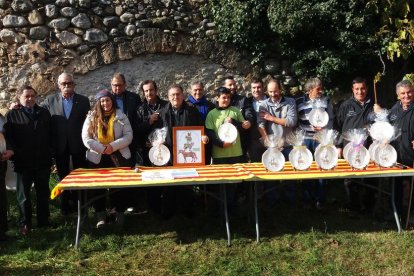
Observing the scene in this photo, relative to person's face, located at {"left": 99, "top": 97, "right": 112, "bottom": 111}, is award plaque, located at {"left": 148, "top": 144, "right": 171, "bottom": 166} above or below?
below

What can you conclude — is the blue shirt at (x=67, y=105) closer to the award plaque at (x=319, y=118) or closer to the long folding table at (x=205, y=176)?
the long folding table at (x=205, y=176)

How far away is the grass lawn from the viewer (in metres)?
4.05

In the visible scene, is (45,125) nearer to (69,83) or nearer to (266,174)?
(69,83)

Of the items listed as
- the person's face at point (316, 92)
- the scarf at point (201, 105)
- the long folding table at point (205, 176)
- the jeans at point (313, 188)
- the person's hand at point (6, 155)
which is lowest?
the jeans at point (313, 188)

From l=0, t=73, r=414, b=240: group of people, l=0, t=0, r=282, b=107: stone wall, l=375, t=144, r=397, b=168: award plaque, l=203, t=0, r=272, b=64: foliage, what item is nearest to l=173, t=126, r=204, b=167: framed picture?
l=0, t=73, r=414, b=240: group of people

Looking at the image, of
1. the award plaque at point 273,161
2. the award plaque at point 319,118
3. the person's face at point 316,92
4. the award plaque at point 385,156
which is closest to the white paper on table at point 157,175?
the award plaque at point 273,161

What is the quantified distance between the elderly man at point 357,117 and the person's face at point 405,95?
28cm

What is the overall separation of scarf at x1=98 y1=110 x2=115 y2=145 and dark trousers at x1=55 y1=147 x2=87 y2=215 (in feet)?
2.11

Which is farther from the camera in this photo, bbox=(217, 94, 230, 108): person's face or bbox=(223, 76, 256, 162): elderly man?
bbox=(223, 76, 256, 162): elderly man

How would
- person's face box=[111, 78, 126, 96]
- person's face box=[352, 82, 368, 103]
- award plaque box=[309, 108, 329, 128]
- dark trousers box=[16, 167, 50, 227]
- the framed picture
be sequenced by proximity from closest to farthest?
the framed picture, dark trousers box=[16, 167, 50, 227], award plaque box=[309, 108, 329, 128], person's face box=[352, 82, 368, 103], person's face box=[111, 78, 126, 96]

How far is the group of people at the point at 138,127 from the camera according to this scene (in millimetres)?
4918

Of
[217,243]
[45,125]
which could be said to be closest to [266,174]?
[217,243]

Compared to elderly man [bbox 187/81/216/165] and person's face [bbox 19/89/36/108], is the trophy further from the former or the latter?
person's face [bbox 19/89/36/108]

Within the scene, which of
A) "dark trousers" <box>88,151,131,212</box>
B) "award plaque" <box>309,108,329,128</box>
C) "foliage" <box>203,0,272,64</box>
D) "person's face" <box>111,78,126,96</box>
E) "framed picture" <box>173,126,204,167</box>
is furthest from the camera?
"foliage" <box>203,0,272,64</box>
